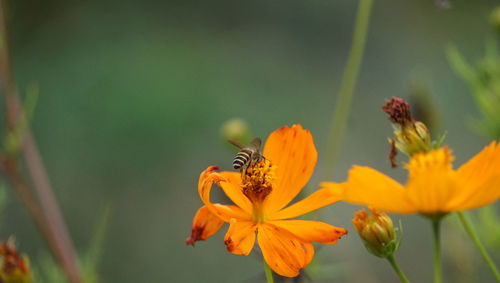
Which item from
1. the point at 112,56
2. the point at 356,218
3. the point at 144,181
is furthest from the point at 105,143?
the point at 356,218

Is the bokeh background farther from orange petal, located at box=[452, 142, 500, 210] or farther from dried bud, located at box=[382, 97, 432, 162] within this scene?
orange petal, located at box=[452, 142, 500, 210]

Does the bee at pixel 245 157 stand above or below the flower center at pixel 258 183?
above

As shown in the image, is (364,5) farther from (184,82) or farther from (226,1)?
(226,1)

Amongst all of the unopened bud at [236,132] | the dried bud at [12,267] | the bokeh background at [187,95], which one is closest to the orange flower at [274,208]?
the dried bud at [12,267]

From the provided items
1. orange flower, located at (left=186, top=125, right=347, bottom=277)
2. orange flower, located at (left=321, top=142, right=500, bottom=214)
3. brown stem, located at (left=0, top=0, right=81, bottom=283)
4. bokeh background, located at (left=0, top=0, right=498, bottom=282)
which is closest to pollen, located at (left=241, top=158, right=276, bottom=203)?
orange flower, located at (left=186, top=125, right=347, bottom=277)

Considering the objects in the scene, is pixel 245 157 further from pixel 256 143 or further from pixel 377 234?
pixel 377 234

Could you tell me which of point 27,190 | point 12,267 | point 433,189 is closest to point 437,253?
point 433,189

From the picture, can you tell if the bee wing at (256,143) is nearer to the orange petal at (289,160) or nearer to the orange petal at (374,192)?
the orange petal at (289,160)
